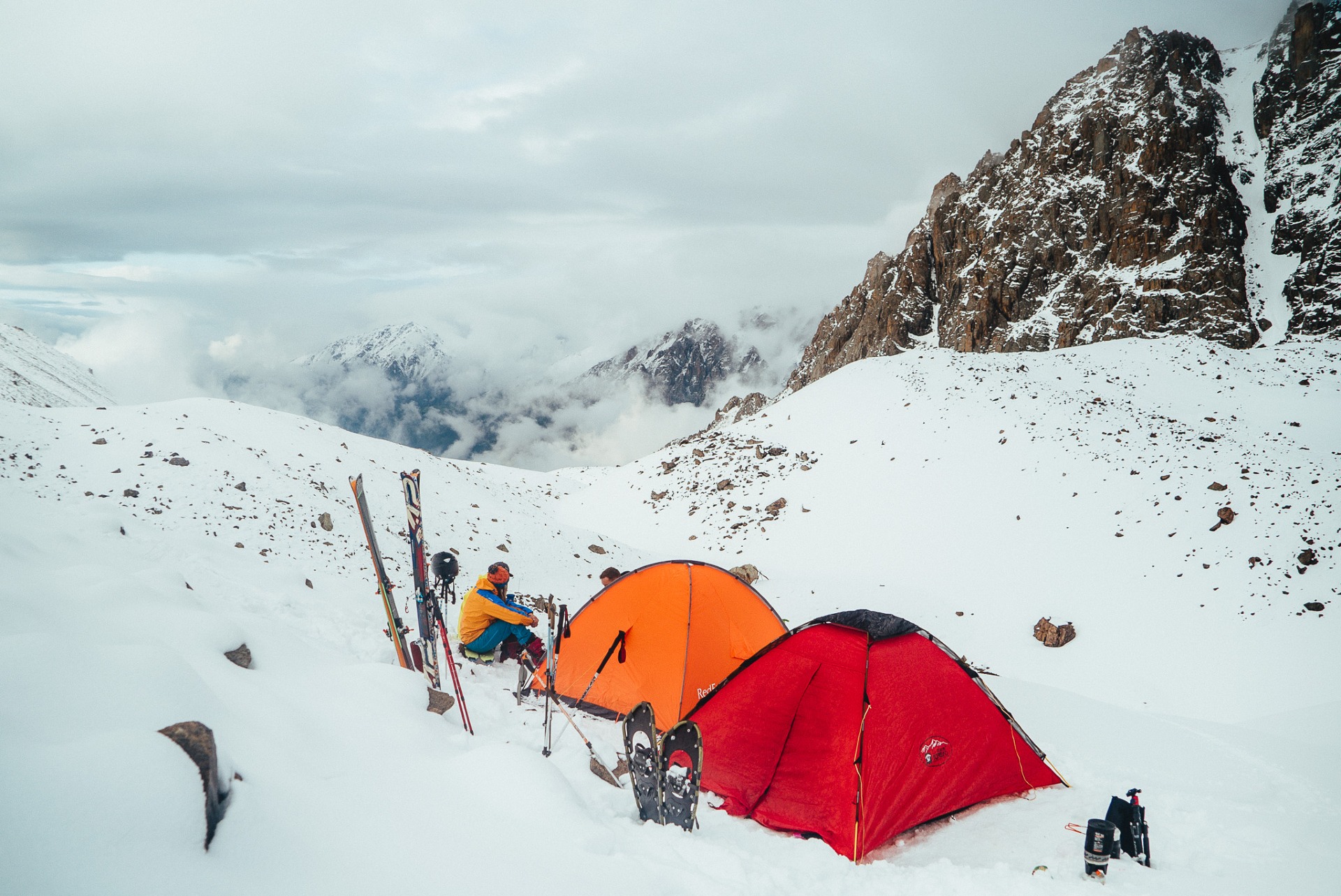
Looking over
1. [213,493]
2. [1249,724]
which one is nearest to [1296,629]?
[1249,724]

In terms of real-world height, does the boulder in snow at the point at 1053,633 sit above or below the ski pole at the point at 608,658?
below

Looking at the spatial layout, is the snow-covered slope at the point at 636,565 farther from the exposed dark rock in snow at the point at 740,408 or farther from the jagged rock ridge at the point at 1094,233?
the exposed dark rock in snow at the point at 740,408

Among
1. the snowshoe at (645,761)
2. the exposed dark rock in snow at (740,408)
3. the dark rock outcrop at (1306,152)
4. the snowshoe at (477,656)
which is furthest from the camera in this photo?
the exposed dark rock in snow at (740,408)

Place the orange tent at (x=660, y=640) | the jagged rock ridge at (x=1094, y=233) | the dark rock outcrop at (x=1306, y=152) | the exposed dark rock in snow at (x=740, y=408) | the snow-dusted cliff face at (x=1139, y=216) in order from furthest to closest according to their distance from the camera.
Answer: the exposed dark rock in snow at (x=740, y=408)
the jagged rock ridge at (x=1094, y=233)
the snow-dusted cliff face at (x=1139, y=216)
the dark rock outcrop at (x=1306, y=152)
the orange tent at (x=660, y=640)

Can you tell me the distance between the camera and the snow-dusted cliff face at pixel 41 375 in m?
37.2

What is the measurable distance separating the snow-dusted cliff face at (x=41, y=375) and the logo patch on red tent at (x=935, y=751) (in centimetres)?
4545

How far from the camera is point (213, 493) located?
12.9m

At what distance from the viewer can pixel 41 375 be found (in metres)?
48.0

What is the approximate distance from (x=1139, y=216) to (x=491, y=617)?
81161 millimetres

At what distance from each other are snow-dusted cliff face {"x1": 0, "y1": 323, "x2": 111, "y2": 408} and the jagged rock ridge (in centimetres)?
7791

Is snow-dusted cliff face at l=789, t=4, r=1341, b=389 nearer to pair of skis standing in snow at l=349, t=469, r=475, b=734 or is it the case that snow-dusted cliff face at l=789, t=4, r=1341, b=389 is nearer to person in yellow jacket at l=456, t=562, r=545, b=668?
person in yellow jacket at l=456, t=562, r=545, b=668

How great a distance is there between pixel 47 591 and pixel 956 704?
31.5 feet

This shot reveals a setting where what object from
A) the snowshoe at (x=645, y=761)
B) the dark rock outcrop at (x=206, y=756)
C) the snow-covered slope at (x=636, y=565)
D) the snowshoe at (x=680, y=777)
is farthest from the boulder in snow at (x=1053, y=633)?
the dark rock outcrop at (x=206, y=756)

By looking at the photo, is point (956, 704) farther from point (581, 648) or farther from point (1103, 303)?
point (1103, 303)
